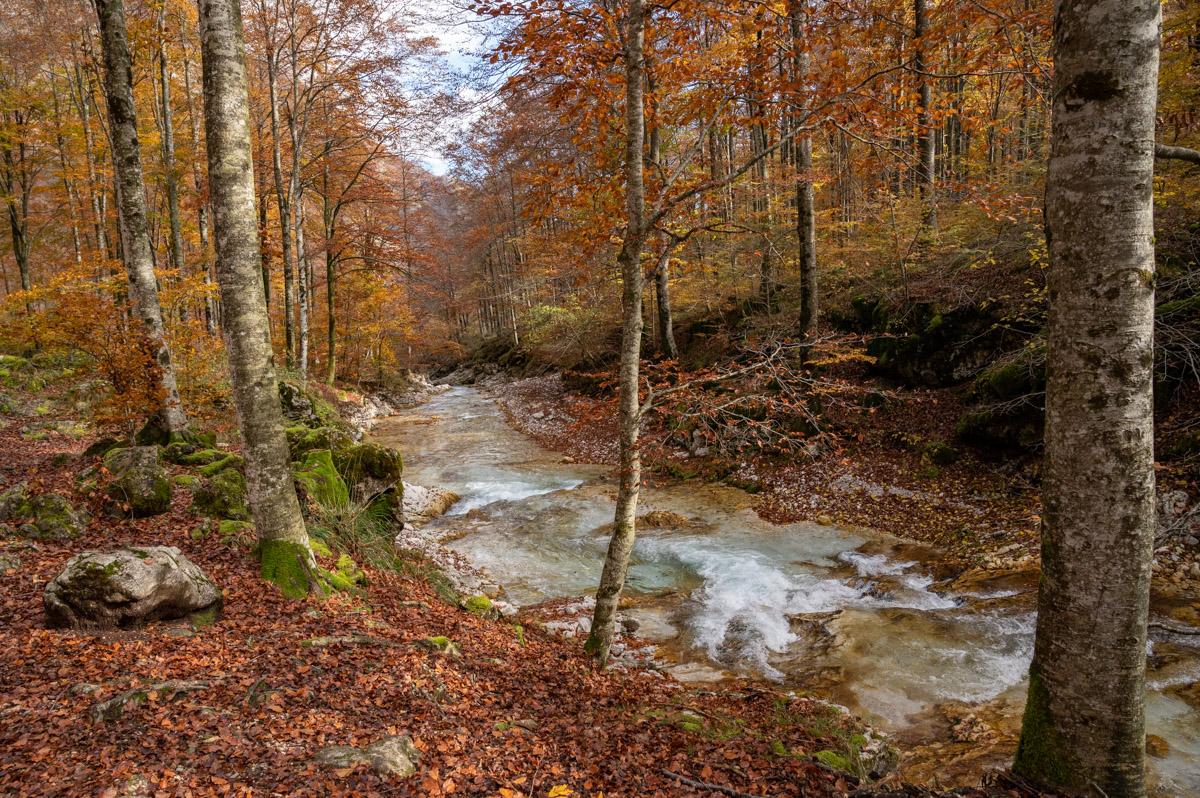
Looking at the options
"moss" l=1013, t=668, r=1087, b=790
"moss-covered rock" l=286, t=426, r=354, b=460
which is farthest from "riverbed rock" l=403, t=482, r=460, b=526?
"moss" l=1013, t=668, r=1087, b=790

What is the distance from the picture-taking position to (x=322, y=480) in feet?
25.0

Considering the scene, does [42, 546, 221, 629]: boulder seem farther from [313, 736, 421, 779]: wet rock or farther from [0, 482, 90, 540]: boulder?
[313, 736, 421, 779]: wet rock

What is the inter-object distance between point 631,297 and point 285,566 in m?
4.14

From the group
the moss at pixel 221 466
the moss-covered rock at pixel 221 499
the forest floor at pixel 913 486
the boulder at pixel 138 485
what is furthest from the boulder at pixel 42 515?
the forest floor at pixel 913 486

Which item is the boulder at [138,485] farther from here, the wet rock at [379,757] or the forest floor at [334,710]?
the wet rock at [379,757]

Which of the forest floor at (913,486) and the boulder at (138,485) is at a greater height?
the boulder at (138,485)

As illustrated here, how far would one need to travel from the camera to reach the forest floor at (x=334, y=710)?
2.91m

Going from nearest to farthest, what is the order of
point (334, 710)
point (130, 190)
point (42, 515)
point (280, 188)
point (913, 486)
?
1. point (334, 710)
2. point (42, 515)
3. point (130, 190)
4. point (913, 486)
5. point (280, 188)

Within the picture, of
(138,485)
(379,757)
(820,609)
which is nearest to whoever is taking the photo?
(379,757)

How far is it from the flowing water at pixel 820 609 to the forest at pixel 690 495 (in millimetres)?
56

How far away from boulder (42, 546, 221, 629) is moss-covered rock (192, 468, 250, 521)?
6.43ft

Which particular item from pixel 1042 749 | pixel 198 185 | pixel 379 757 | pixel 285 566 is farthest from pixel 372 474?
pixel 198 185

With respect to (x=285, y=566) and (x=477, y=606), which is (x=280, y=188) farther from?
(x=477, y=606)

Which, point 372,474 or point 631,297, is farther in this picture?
point 372,474
